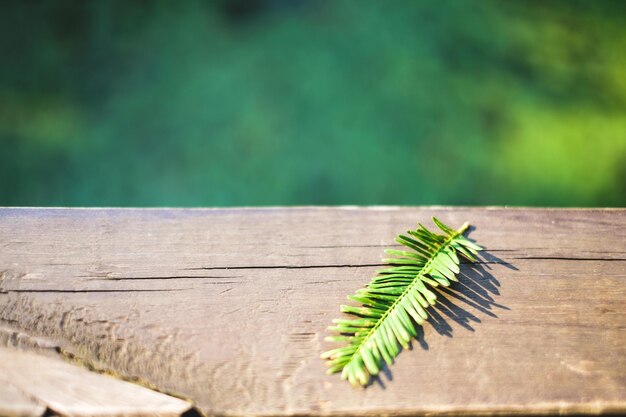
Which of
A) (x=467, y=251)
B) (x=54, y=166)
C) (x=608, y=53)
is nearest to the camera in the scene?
(x=467, y=251)

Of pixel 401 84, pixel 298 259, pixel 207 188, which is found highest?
pixel 401 84

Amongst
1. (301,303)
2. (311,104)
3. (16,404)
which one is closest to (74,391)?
(16,404)

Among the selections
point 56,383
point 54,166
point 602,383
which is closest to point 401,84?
point 54,166

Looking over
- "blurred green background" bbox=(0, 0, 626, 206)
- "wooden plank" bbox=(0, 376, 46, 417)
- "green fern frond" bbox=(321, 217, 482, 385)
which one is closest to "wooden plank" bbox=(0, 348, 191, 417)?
"wooden plank" bbox=(0, 376, 46, 417)

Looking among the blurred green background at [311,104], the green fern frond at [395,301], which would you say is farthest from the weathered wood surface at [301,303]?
the blurred green background at [311,104]

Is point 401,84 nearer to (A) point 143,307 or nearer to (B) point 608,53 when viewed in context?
(B) point 608,53

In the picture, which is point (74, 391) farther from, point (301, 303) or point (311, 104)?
point (311, 104)

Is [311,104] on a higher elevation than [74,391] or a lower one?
higher
